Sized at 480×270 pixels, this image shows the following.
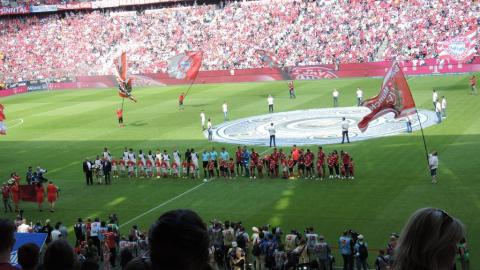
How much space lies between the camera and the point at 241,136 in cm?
3781

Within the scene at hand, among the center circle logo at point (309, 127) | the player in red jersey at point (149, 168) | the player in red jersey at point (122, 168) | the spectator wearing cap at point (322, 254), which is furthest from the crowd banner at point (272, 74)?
the spectator wearing cap at point (322, 254)

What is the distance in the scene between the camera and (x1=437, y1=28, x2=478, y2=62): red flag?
51.8 metres

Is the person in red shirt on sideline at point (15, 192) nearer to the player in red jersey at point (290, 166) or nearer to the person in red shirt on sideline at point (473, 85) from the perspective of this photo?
the player in red jersey at point (290, 166)

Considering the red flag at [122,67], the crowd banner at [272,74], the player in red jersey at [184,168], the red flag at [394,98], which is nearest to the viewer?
the red flag at [394,98]

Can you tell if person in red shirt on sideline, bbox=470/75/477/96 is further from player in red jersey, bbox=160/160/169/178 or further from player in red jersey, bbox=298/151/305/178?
player in red jersey, bbox=160/160/169/178

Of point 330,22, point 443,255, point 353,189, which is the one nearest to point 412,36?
point 330,22

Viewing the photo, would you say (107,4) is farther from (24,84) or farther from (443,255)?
(443,255)

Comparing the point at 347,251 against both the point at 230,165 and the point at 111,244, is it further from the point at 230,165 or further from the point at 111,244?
the point at 230,165

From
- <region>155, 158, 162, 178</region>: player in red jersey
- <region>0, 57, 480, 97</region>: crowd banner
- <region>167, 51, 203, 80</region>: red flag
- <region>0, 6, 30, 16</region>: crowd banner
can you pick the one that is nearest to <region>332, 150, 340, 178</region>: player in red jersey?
<region>155, 158, 162, 178</region>: player in red jersey

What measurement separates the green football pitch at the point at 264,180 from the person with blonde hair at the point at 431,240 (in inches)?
631

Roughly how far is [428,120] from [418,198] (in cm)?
1493

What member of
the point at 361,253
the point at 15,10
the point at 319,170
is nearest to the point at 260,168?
the point at 319,170

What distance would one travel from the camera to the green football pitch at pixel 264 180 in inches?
893

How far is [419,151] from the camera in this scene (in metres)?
Answer: 30.6
